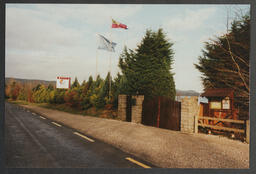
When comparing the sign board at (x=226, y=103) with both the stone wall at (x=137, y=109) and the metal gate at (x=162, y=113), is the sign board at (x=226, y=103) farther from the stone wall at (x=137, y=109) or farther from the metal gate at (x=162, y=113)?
the stone wall at (x=137, y=109)

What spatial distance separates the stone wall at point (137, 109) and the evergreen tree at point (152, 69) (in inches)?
106

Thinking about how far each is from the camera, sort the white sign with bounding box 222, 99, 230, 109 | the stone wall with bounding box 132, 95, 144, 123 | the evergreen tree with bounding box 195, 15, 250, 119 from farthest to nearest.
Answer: the stone wall with bounding box 132, 95, 144, 123, the evergreen tree with bounding box 195, 15, 250, 119, the white sign with bounding box 222, 99, 230, 109

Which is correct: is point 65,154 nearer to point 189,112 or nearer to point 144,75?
point 189,112

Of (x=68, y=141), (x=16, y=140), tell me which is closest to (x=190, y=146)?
(x=68, y=141)

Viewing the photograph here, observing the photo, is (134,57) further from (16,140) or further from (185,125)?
(16,140)

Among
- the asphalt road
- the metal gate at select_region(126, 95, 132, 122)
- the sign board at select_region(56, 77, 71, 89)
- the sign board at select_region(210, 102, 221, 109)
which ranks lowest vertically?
the asphalt road

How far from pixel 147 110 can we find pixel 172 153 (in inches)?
239

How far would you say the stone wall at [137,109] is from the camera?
42.6ft

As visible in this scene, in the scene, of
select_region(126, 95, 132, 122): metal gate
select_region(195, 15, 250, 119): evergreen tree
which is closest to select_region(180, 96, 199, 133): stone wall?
select_region(195, 15, 250, 119): evergreen tree

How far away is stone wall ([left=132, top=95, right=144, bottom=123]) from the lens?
13.0 meters

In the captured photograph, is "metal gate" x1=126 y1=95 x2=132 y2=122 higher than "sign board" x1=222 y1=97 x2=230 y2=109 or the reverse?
the reverse

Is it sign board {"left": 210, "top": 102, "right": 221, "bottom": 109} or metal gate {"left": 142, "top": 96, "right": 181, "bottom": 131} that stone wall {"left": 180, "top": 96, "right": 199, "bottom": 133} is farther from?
sign board {"left": 210, "top": 102, "right": 221, "bottom": 109}

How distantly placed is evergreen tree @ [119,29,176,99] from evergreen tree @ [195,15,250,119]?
309 centimetres

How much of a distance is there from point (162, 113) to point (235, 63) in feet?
16.7
